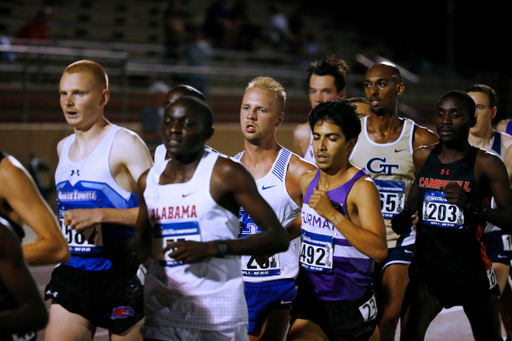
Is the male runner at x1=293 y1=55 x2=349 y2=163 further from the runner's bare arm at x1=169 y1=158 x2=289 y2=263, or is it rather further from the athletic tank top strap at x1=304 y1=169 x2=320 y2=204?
the runner's bare arm at x1=169 y1=158 x2=289 y2=263

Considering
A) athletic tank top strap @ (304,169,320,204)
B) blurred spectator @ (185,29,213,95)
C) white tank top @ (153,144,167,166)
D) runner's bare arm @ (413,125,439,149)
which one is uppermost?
blurred spectator @ (185,29,213,95)

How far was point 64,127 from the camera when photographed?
11.3 m

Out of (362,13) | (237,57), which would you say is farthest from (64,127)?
(362,13)

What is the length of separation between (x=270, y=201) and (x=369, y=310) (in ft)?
3.22

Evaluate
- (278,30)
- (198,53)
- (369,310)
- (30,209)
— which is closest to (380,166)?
(369,310)

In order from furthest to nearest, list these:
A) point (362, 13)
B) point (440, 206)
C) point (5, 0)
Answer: point (362, 13) → point (5, 0) → point (440, 206)

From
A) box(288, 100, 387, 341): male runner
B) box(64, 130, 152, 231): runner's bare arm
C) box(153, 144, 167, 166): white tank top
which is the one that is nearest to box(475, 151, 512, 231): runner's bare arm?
box(288, 100, 387, 341): male runner

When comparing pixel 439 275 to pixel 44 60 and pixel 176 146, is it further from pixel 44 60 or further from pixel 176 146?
pixel 44 60

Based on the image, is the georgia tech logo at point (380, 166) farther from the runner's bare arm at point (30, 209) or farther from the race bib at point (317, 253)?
the runner's bare arm at point (30, 209)

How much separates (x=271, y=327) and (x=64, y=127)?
27.1 ft

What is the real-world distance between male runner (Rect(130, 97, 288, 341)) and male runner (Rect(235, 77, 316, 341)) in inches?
41.5

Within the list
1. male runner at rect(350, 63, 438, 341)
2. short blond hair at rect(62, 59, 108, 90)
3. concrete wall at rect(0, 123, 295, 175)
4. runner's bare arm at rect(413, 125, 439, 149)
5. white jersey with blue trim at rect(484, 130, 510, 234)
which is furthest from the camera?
concrete wall at rect(0, 123, 295, 175)

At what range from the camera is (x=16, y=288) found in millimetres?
2270

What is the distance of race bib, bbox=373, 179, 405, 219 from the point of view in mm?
4859
